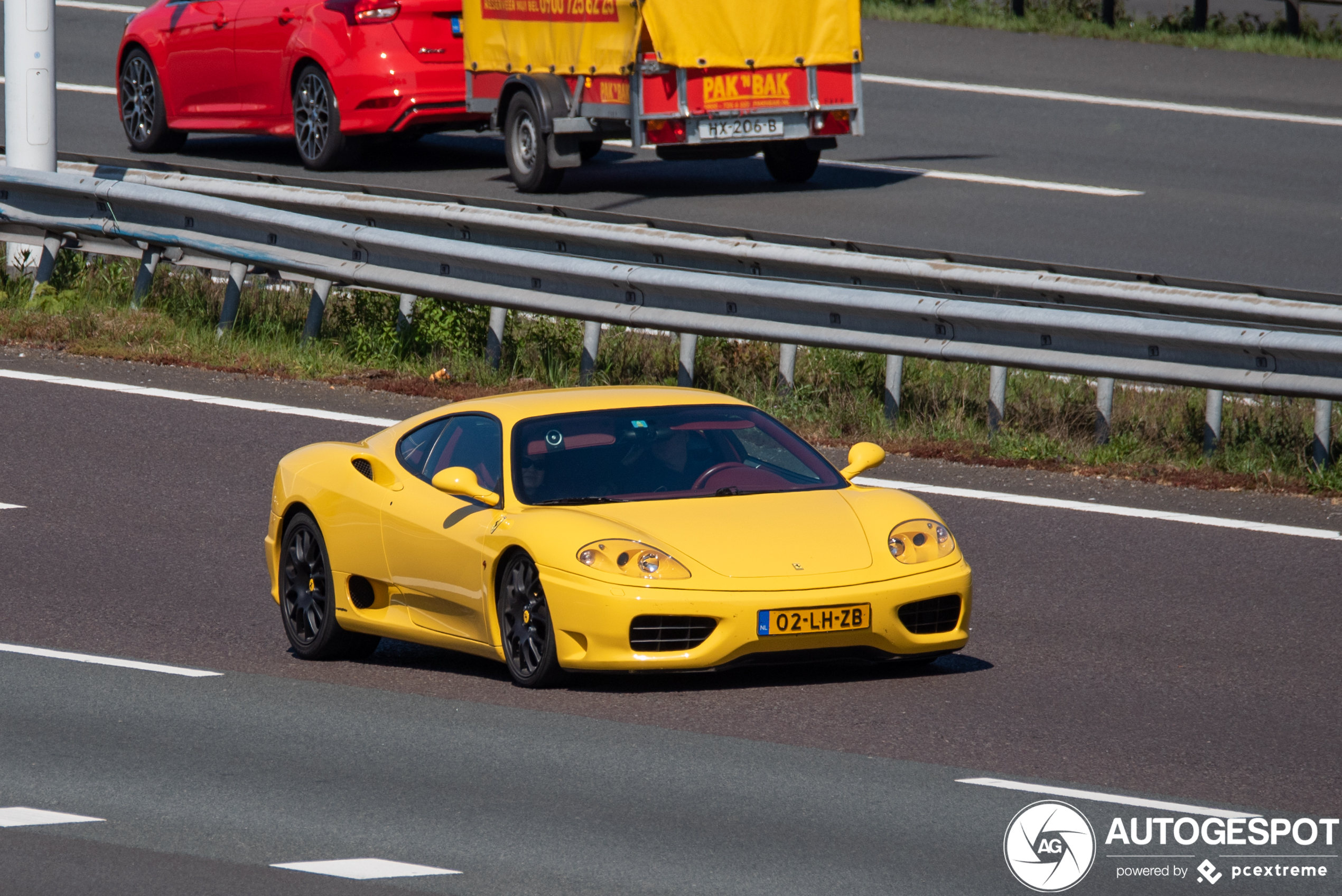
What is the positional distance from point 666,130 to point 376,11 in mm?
3238

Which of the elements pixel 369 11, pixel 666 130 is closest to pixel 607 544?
pixel 666 130

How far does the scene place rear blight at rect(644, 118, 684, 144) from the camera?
63.6ft

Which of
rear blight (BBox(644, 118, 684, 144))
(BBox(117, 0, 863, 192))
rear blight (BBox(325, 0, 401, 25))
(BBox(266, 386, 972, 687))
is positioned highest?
rear blight (BBox(325, 0, 401, 25))

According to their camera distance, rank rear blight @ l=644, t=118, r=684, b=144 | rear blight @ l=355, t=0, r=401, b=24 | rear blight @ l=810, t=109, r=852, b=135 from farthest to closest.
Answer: rear blight @ l=355, t=0, r=401, b=24 → rear blight @ l=810, t=109, r=852, b=135 → rear blight @ l=644, t=118, r=684, b=144

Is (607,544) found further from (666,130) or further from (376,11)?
(376,11)

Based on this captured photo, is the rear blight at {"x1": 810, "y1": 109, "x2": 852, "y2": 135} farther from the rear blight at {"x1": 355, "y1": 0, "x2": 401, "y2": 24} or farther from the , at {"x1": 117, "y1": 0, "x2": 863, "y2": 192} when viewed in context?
the rear blight at {"x1": 355, "y1": 0, "x2": 401, "y2": 24}

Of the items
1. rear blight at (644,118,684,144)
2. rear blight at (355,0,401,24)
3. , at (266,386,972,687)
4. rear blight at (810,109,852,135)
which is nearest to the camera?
, at (266,386,972,687)

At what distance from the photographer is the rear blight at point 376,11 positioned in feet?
67.6

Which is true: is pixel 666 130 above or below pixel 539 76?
below

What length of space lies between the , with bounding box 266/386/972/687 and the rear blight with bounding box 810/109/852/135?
10619 millimetres

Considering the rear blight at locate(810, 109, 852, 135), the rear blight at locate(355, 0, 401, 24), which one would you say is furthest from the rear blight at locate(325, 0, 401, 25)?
the rear blight at locate(810, 109, 852, 135)

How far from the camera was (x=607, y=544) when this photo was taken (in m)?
8.29

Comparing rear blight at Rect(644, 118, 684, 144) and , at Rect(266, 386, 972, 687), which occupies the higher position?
rear blight at Rect(644, 118, 684, 144)

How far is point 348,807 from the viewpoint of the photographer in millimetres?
6891
